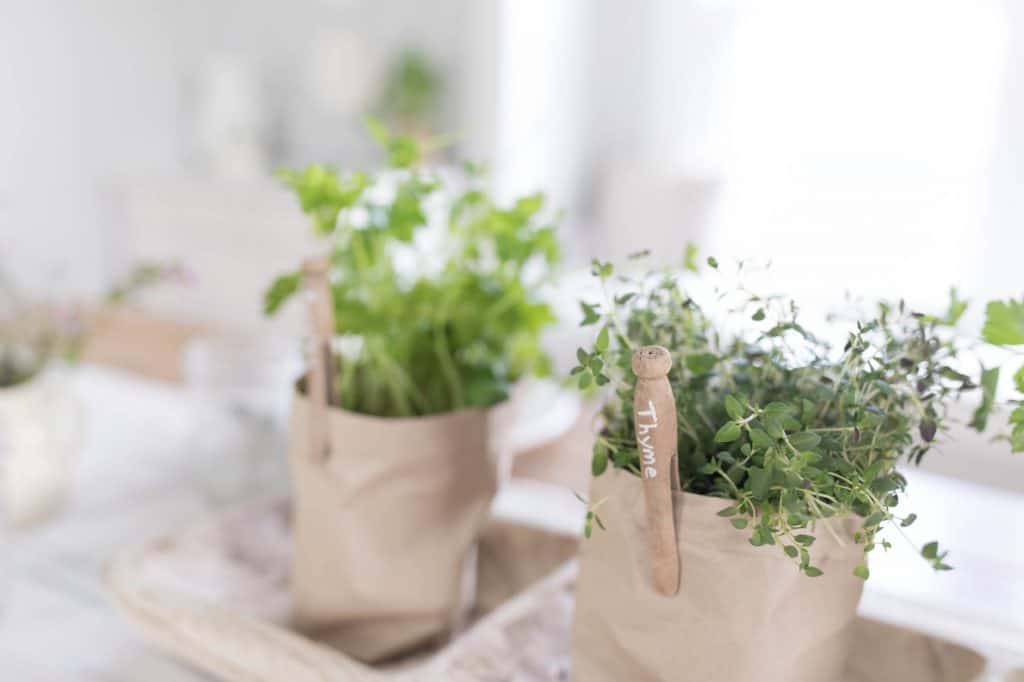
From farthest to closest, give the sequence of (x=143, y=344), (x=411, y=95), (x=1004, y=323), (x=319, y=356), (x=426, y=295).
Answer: (x=411, y=95), (x=143, y=344), (x=426, y=295), (x=319, y=356), (x=1004, y=323)

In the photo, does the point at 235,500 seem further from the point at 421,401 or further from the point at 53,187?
the point at 53,187

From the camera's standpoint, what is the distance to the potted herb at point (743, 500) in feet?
1.56

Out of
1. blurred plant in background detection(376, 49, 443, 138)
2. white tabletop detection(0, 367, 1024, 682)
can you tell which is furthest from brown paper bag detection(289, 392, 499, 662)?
blurred plant in background detection(376, 49, 443, 138)

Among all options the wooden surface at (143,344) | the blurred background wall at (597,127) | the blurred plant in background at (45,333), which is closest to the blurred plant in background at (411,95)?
the blurred background wall at (597,127)

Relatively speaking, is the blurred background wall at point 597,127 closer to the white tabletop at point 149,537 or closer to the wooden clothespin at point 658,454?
the white tabletop at point 149,537

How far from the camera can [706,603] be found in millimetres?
500

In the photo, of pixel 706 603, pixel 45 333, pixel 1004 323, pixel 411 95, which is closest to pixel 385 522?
pixel 706 603

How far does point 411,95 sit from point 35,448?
3.22 m

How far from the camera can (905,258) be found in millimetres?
3508

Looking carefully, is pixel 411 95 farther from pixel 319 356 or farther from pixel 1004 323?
pixel 1004 323

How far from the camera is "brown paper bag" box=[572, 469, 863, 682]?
491mm

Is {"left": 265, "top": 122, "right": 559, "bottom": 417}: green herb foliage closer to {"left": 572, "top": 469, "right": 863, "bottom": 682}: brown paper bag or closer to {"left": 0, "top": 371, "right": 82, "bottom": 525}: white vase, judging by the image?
{"left": 572, "top": 469, "right": 863, "bottom": 682}: brown paper bag

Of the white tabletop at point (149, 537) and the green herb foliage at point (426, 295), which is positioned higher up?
the green herb foliage at point (426, 295)

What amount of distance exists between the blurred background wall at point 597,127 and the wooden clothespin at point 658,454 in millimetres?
2367
